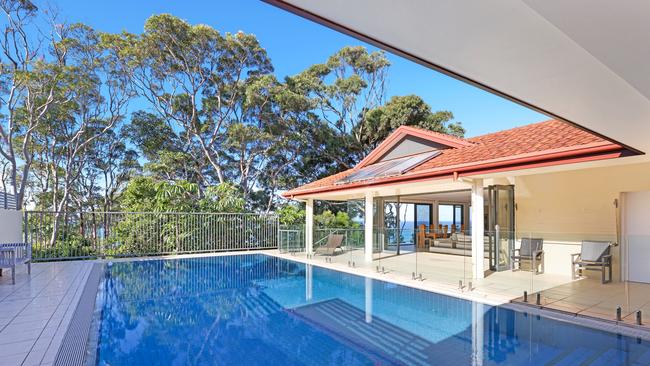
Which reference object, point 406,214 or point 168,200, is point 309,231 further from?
point 168,200

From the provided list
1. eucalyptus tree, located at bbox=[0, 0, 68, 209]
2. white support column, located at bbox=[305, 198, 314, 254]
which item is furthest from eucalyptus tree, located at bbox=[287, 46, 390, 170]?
eucalyptus tree, located at bbox=[0, 0, 68, 209]

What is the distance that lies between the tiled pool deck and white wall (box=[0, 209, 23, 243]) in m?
1.16

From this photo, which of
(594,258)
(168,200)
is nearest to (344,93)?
(168,200)

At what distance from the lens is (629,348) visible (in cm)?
525

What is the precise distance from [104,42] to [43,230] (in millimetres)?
11090

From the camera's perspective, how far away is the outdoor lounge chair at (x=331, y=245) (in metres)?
14.1

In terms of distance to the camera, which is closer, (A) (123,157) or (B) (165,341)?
(B) (165,341)

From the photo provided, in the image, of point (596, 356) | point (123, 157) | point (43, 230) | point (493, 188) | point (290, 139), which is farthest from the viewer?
point (123, 157)

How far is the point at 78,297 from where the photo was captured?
7.95 metres

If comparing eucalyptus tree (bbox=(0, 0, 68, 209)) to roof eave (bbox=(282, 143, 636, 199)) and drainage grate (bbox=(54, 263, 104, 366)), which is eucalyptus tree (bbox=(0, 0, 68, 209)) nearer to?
drainage grate (bbox=(54, 263, 104, 366))

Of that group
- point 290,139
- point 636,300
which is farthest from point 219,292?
point 290,139

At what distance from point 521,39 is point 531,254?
24.5 feet

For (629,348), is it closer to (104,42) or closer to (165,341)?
(165,341)

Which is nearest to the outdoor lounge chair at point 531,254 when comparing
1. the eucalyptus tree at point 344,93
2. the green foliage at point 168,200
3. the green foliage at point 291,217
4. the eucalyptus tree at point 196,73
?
the green foliage at point 291,217
